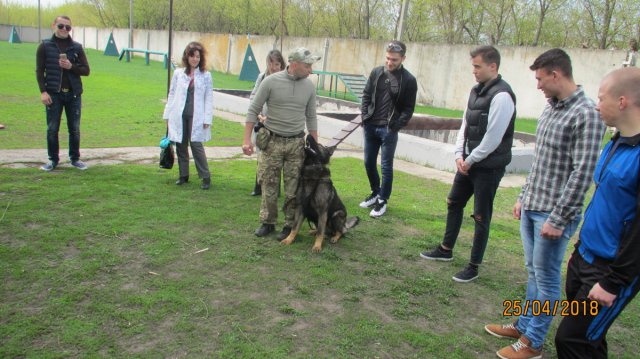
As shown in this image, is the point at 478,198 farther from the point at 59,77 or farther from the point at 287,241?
the point at 59,77

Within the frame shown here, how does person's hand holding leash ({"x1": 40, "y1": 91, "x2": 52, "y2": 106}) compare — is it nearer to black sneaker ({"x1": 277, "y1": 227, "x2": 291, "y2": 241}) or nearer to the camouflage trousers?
the camouflage trousers

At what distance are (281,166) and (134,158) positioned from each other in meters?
4.28

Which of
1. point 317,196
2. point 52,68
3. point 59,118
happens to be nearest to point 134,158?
point 59,118

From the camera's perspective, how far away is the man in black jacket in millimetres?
5949

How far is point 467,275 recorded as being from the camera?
177 inches

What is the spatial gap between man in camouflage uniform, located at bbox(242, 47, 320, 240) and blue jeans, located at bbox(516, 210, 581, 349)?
96.4 inches

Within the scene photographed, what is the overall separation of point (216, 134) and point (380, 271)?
748 centimetres

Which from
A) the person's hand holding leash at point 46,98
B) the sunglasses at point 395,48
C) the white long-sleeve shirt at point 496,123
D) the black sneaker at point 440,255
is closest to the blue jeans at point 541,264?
the white long-sleeve shirt at point 496,123

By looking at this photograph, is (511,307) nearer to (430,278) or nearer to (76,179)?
(430,278)

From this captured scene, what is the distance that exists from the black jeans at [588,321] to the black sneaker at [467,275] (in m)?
1.97

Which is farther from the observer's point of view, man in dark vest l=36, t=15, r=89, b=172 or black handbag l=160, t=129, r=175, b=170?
black handbag l=160, t=129, r=175, b=170

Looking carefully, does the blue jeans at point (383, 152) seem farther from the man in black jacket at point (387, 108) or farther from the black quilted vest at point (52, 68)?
the black quilted vest at point (52, 68)

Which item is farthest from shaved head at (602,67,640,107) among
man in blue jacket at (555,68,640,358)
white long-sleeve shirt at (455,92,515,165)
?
white long-sleeve shirt at (455,92,515,165)
